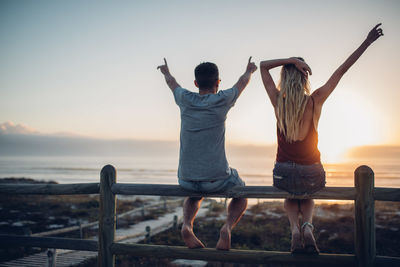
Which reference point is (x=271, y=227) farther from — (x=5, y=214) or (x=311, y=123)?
(x=5, y=214)

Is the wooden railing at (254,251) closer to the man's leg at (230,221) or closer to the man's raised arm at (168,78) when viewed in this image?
the man's leg at (230,221)

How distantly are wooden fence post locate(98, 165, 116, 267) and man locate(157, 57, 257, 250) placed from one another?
106 cm

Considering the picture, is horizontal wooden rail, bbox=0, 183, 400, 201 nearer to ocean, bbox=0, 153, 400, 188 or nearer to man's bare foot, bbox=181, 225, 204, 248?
man's bare foot, bbox=181, 225, 204, 248

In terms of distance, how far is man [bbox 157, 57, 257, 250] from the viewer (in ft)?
11.9

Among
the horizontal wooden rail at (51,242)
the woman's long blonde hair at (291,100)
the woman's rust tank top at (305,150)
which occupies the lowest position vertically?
the horizontal wooden rail at (51,242)

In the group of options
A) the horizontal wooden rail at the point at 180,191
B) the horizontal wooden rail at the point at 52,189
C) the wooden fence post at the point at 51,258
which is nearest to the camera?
the horizontal wooden rail at the point at 180,191

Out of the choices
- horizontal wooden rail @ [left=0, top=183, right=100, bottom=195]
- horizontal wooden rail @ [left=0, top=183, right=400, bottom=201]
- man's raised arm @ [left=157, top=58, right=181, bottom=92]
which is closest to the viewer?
horizontal wooden rail @ [left=0, top=183, right=400, bottom=201]

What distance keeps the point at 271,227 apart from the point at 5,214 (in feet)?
53.1

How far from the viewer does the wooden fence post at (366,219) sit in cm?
351

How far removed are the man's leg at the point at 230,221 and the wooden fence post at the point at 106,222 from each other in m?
1.48

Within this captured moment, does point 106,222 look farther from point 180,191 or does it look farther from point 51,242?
point 180,191

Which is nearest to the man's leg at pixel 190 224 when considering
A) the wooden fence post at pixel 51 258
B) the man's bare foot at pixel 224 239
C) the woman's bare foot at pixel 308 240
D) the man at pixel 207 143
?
the man at pixel 207 143

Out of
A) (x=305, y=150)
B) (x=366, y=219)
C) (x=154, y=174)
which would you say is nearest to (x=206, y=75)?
(x=305, y=150)

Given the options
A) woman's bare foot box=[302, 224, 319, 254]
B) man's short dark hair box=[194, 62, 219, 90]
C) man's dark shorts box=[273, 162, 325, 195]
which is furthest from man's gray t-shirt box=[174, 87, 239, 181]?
woman's bare foot box=[302, 224, 319, 254]
